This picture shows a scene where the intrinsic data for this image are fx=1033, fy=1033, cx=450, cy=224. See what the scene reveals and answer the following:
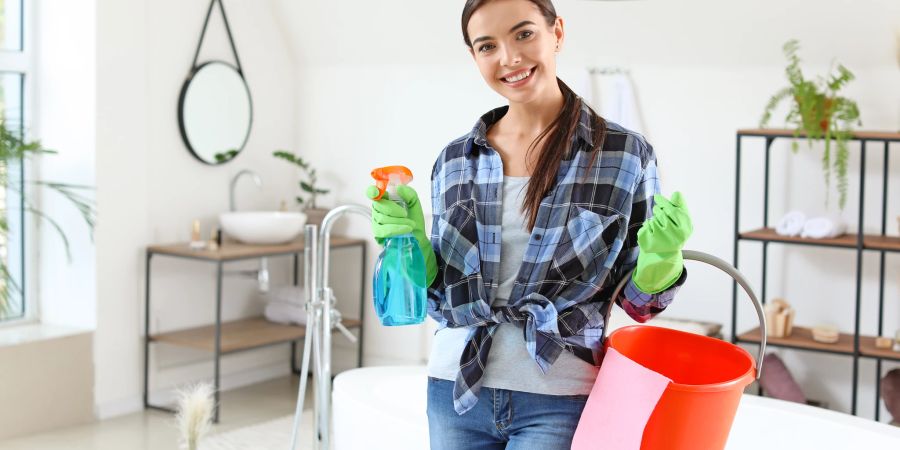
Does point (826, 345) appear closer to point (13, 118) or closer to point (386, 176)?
point (386, 176)

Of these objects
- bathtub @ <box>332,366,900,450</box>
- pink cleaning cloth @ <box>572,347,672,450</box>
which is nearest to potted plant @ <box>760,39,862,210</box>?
bathtub @ <box>332,366,900,450</box>

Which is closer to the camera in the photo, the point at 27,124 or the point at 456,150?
the point at 456,150

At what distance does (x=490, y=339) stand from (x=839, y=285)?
287 centimetres

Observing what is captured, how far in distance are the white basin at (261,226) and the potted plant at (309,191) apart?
0.94ft

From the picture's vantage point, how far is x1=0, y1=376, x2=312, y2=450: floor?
392 cm

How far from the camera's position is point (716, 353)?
1610 millimetres

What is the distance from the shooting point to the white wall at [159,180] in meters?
4.26

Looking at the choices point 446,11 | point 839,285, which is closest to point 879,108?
point 839,285

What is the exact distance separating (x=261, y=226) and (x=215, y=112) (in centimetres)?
62

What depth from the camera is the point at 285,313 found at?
4.82 m

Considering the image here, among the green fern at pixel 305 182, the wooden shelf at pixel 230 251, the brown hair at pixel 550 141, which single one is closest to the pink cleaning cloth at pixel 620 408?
the brown hair at pixel 550 141

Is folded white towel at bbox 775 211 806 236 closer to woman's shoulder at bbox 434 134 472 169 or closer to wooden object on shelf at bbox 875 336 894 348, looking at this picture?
wooden object on shelf at bbox 875 336 894 348

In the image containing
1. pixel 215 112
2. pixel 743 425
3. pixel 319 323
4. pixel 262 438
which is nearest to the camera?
pixel 319 323

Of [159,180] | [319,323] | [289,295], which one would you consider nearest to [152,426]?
[289,295]
